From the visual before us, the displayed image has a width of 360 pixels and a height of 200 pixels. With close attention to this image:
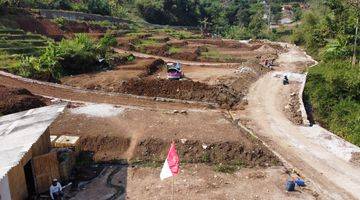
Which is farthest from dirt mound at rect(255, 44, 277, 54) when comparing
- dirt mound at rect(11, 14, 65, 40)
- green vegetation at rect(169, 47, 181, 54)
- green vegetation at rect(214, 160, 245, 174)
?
green vegetation at rect(214, 160, 245, 174)

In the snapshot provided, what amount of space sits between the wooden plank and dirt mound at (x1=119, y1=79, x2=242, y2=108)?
510 inches

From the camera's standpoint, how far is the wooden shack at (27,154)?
44.7 ft

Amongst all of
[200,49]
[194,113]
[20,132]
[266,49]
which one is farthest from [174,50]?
[20,132]

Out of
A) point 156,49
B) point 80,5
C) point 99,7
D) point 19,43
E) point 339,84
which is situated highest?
point 80,5

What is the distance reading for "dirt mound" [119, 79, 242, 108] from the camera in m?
27.3

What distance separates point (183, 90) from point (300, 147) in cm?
1027

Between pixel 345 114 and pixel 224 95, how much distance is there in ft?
24.7

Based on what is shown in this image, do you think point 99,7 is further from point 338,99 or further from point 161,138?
point 161,138

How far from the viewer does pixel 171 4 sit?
10119 cm

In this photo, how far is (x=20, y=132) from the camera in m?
15.7

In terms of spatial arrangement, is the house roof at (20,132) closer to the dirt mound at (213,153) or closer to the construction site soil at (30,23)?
the dirt mound at (213,153)

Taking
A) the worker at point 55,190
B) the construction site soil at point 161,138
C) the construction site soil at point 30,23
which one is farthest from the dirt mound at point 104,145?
the construction site soil at point 30,23

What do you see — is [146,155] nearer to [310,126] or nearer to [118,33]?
[310,126]

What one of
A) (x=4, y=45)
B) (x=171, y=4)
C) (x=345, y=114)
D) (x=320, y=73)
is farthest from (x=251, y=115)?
(x=171, y=4)
